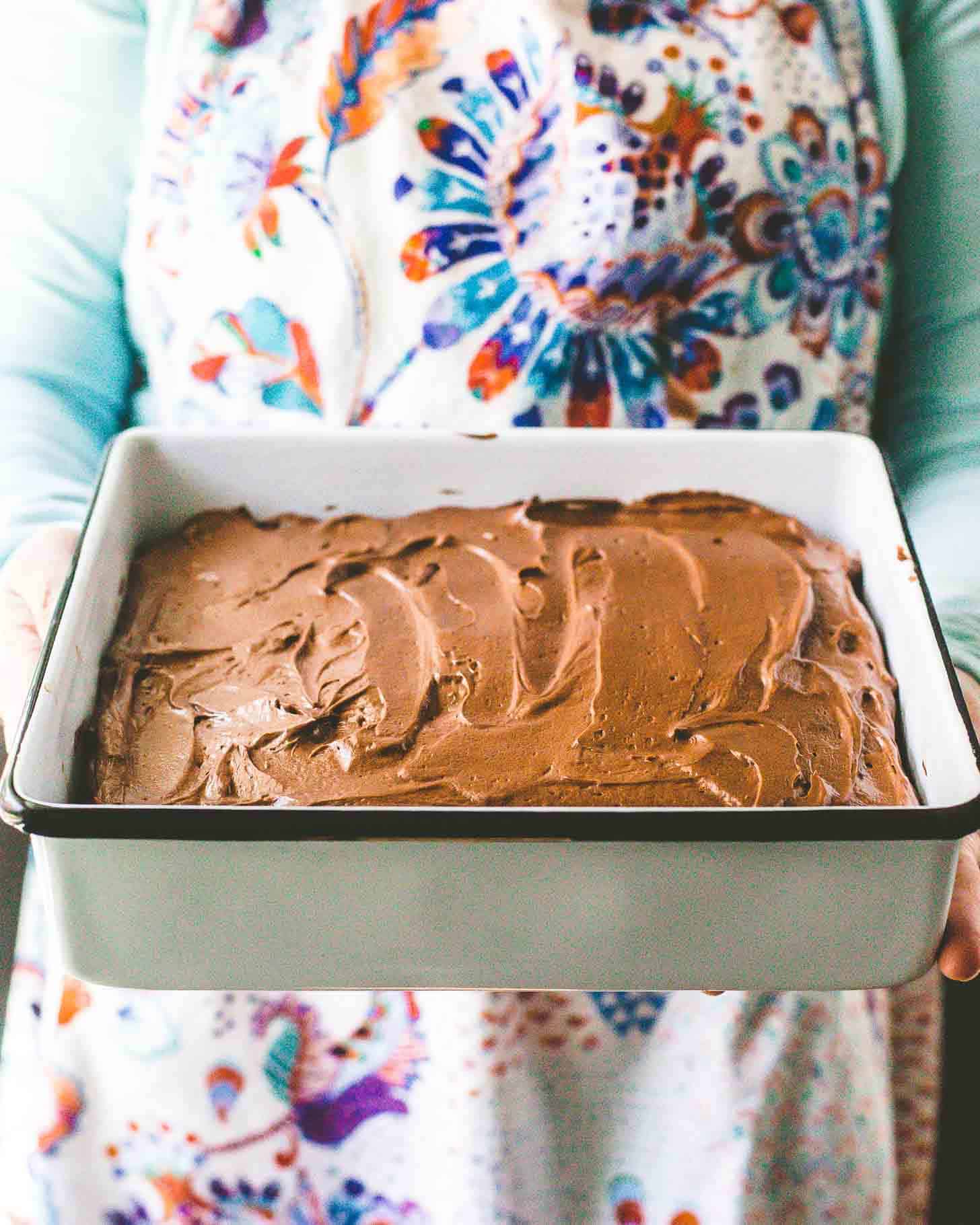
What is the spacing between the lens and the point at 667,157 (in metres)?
0.88

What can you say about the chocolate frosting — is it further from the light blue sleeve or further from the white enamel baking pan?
the light blue sleeve

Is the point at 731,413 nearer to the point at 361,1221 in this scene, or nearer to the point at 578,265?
the point at 578,265

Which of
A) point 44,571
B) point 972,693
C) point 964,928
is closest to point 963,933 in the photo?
point 964,928

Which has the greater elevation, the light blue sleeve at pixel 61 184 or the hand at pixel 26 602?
the light blue sleeve at pixel 61 184

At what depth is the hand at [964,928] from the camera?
2.00ft

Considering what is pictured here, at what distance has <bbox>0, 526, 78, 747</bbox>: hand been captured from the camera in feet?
2.52

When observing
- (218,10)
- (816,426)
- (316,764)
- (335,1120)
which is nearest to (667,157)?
(816,426)

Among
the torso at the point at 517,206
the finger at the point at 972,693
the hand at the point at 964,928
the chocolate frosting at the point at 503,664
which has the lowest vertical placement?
the finger at the point at 972,693

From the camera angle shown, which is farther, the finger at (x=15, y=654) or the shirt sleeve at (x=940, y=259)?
the shirt sleeve at (x=940, y=259)

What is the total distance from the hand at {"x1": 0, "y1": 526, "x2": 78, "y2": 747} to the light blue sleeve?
0.13m

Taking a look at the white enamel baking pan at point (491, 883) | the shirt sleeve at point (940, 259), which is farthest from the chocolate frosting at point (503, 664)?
the shirt sleeve at point (940, 259)

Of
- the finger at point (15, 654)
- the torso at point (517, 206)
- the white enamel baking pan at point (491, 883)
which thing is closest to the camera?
the white enamel baking pan at point (491, 883)

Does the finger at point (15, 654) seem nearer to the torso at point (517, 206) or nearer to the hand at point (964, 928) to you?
the torso at point (517, 206)

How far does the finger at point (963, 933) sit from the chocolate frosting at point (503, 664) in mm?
59
